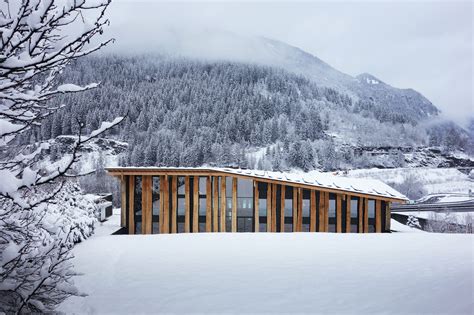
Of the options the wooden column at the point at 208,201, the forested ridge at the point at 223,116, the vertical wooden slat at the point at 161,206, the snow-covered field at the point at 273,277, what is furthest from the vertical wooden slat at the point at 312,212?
the forested ridge at the point at 223,116

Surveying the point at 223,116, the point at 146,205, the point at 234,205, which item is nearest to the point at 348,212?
the point at 234,205

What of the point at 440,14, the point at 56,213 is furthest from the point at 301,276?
the point at 440,14

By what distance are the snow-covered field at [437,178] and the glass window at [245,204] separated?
2556 inches

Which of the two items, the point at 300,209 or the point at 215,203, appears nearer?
the point at 300,209

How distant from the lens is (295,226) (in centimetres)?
1506

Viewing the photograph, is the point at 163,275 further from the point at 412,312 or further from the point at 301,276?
the point at 412,312

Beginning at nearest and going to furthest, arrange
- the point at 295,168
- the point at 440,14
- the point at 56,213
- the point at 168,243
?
the point at 168,243, the point at 56,213, the point at 440,14, the point at 295,168

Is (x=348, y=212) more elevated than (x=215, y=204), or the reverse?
(x=215, y=204)

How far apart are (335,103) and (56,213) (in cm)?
16250

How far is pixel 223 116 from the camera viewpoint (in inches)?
4464

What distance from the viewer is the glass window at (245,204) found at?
15.3m

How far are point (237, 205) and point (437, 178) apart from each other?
87769 mm

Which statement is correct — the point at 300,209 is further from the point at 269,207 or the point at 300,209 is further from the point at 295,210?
the point at 269,207

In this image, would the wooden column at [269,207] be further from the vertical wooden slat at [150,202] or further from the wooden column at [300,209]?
the vertical wooden slat at [150,202]
